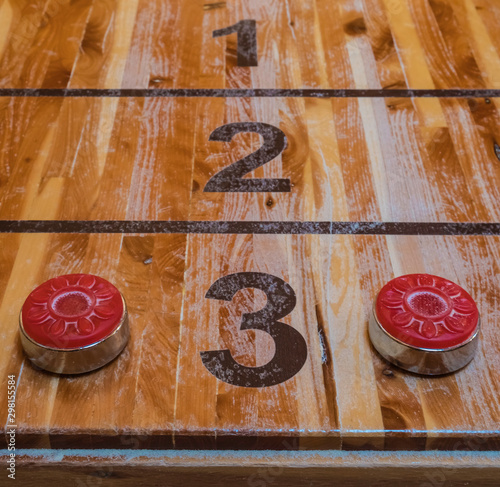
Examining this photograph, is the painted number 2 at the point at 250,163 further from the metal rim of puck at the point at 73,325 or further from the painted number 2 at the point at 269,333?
the metal rim of puck at the point at 73,325

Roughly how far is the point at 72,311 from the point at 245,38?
3.96 ft

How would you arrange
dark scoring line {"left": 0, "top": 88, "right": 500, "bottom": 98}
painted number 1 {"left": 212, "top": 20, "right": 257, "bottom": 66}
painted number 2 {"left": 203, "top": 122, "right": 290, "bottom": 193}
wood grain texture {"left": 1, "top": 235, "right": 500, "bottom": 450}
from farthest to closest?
painted number 1 {"left": 212, "top": 20, "right": 257, "bottom": 66} → dark scoring line {"left": 0, "top": 88, "right": 500, "bottom": 98} → painted number 2 {"left": 203, "top": 122, "right": 290, "bottom": 193} → wood grain texture {"left": 1, "top": 235, "right": 500, "bottom": 450}

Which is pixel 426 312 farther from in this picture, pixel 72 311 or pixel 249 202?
pixel 72 311

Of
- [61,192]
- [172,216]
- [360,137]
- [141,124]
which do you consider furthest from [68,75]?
[360,137]

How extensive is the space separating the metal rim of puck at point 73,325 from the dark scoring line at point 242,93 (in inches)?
30.6

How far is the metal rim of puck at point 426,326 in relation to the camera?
1.28 meters

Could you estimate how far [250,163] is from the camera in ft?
5.82

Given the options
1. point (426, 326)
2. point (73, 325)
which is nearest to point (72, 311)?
point (73, 325)

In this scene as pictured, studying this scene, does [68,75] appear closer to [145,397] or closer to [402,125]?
[402,125]

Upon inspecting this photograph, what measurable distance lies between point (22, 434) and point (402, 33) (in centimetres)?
162

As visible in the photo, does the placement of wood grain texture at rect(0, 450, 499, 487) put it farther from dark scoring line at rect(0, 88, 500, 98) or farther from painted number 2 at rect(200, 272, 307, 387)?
dark scoring line at rect(0, 88, 500, 98)

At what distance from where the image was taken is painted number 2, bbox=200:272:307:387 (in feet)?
4.38

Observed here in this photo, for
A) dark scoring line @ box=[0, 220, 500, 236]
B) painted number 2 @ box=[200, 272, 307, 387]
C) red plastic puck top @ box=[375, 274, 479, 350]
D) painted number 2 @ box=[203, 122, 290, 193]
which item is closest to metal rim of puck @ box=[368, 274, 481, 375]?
red plastic puck top @ box=[375, 274, 479, 350]

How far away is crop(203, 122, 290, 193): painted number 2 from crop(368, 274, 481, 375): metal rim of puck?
0.46m
